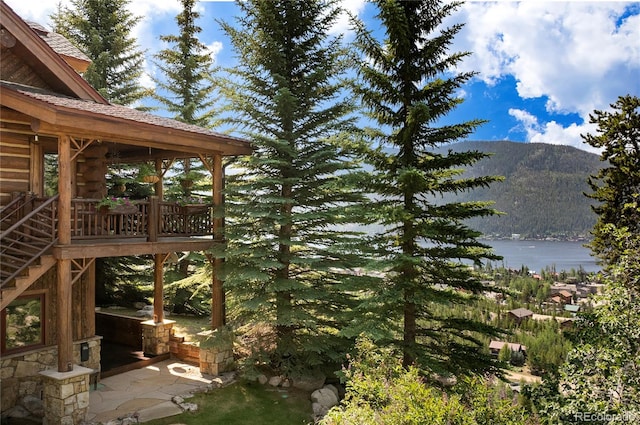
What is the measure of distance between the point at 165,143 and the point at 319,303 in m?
5.80

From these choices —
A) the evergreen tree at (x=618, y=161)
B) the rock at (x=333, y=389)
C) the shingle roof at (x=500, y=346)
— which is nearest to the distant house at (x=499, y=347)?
the shingle roof at (x=500, y=346)

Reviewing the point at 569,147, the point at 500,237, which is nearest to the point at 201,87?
the point at 500,237

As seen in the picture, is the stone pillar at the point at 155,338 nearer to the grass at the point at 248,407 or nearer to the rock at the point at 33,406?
the grass at the point at 248,407

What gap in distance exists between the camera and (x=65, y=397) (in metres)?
8.27

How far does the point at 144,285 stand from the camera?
1875cm

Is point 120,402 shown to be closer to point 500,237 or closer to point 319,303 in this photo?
point 319,303

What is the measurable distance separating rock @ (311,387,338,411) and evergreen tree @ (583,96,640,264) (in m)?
10.6

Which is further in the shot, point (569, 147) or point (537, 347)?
point (569, 147)

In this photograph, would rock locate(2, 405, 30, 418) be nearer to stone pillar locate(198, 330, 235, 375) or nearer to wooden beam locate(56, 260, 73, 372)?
wooden beam locate(56, 260, 73, 372)

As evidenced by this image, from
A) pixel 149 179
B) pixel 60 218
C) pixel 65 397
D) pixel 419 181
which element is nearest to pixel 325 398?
pixel 65 397

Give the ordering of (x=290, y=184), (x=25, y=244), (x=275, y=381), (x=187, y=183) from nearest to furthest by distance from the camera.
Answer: (x=25, y=244)
(x=275, y=381)
(x=290, y=184)
(x=187, y=183)

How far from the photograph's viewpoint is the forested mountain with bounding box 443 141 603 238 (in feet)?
535

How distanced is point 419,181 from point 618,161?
10.2 m

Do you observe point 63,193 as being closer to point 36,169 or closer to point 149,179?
point 36,169
